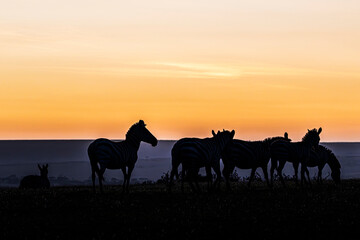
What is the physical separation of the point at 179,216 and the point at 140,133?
10.4m

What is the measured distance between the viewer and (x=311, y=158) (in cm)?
3756

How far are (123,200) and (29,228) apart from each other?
673 centimetres

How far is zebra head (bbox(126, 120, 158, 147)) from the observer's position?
31078 mm

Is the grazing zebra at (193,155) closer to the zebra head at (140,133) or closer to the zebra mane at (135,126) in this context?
the zebra head at (140,133)

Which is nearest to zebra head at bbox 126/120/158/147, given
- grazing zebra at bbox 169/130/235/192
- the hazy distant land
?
grazing zebra at bbox 169/130/235/192

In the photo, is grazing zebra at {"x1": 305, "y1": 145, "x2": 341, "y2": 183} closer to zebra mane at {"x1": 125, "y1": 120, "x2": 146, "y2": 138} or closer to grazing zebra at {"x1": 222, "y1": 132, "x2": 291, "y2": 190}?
grazing zebra at {"x1": 222, "y1": 132, "x2": 291, "y2": 190}

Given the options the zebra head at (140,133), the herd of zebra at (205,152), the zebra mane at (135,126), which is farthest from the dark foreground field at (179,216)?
the zebra mane at (135,126)

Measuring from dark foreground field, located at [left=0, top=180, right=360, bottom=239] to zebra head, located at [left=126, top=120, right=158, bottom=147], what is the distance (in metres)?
3.63

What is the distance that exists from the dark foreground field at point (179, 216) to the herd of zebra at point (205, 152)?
1780 millimetres

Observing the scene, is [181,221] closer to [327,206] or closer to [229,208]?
[229,208]

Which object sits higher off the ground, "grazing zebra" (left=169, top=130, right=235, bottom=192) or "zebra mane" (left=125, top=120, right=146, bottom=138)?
"zebra mane" (left=125, top=120, right=146, bottom=138)

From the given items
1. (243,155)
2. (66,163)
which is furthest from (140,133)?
(66,163)

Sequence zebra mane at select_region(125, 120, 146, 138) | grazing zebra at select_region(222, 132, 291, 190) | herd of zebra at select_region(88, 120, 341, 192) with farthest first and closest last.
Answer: grazing zebra at select_region(222, 132, 291, 190) < zebra mane at select_region(125, 120, 146, 138) < herd of zebra at select_region(88, 120, 341, 192)

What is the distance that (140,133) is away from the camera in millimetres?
31266
